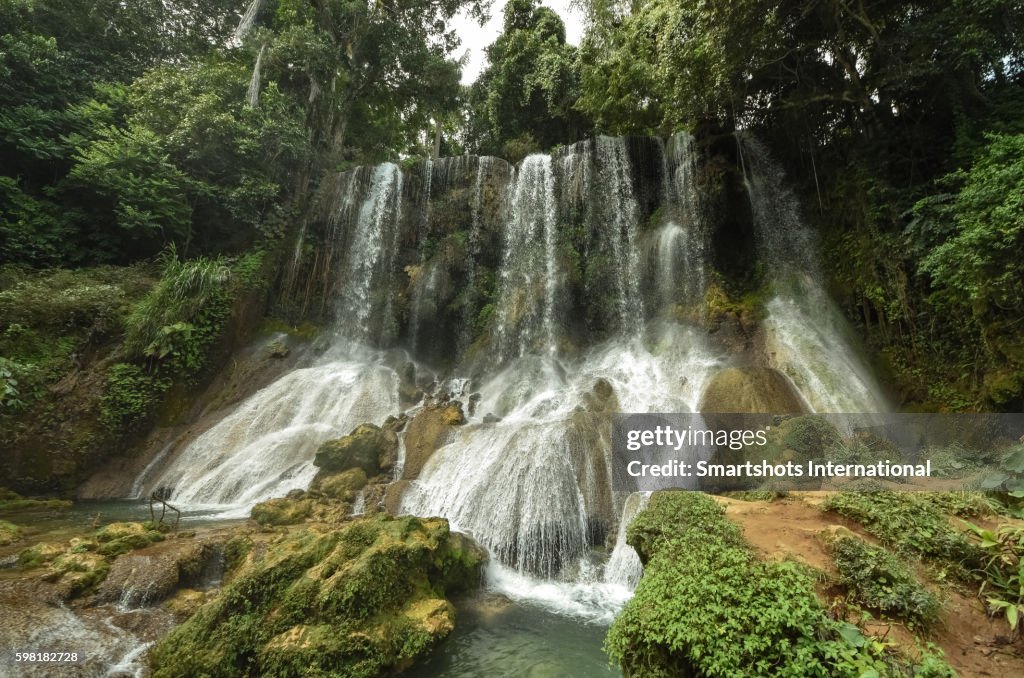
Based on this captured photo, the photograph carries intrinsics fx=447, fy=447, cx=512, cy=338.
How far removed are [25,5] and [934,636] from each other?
25626 mm

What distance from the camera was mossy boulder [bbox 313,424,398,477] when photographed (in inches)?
380

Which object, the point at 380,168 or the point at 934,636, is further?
the point at 380,168

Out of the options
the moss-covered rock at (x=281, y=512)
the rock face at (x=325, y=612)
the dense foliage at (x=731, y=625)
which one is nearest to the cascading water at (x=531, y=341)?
the moss-covered rock at (x=281, y=512)

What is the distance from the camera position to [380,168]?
61.8ft

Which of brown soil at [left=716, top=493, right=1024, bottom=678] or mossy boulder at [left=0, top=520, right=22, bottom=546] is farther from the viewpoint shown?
mossy boulder at [left=0, top=520, right=22, bottom=546]

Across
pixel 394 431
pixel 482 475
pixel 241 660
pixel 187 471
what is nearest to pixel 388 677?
pixel 241 660

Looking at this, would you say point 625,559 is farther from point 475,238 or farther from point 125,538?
point 475,238

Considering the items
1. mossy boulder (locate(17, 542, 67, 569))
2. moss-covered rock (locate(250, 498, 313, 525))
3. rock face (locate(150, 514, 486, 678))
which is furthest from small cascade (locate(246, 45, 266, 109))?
rock face (locate(150, 514, 486, 678))

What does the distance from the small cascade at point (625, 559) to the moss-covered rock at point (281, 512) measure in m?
→ 5.20

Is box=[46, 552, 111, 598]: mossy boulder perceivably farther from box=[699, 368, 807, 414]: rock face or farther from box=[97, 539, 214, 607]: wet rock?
box=[699, 368, 807, 414]: rock face

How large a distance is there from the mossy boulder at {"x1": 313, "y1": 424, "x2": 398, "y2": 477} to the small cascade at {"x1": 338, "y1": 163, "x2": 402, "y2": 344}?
724 cm

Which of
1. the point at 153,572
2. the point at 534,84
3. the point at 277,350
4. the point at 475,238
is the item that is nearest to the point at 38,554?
the point at 153,572

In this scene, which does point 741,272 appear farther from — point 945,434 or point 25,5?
point 25,5

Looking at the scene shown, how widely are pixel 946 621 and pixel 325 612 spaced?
540 centimetres
